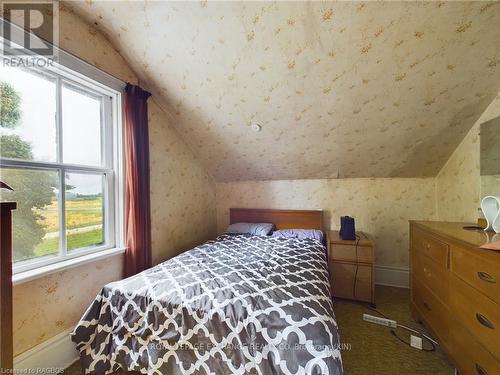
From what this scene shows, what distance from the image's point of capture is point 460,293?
134 centimetres

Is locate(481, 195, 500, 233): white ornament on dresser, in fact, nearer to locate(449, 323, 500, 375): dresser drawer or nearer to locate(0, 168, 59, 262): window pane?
locate(449, 323, 500, 375): dresser drawer

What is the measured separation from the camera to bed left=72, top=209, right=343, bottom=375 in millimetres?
1062

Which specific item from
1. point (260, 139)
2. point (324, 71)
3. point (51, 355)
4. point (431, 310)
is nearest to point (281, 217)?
point (260, 139)

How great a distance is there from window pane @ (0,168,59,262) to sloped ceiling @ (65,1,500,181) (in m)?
1.26

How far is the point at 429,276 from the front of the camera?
5.57 feet

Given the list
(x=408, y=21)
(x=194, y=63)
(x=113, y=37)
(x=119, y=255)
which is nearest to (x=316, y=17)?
(x=408, y=21)

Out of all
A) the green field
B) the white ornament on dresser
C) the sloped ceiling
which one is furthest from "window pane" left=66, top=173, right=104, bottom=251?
the white ornament on dresser

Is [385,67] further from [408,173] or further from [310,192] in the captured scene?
[310,192]

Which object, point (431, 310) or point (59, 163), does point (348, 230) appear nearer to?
point (431, 310)

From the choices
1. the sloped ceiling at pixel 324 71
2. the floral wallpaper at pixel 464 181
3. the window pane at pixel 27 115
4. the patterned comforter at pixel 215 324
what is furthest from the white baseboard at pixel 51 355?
the floral wallpaper at pixel 464 181

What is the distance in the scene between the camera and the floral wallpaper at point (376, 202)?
2633mm

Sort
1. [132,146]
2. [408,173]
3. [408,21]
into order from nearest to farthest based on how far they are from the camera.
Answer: [408,21], [132,146], [408,173]

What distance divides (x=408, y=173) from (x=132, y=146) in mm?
3000

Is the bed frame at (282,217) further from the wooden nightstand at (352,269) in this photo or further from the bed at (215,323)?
the bed at (215,323)
